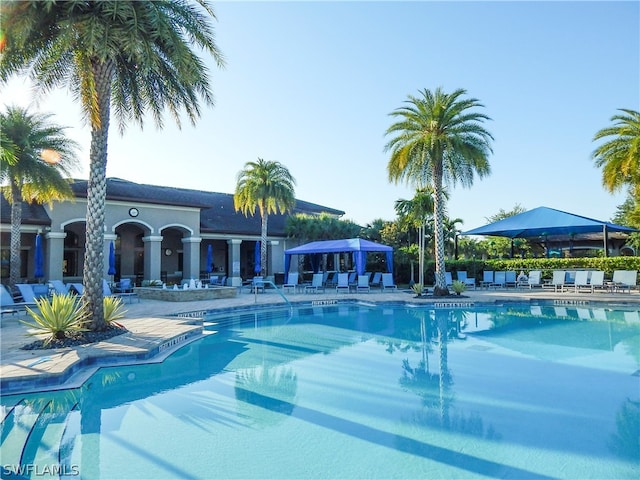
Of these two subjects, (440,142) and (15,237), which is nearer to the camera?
(15,237)

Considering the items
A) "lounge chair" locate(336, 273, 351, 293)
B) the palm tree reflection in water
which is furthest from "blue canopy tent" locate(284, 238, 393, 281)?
the palm tree reflection in water

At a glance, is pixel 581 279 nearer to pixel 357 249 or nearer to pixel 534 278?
pixel 534 278

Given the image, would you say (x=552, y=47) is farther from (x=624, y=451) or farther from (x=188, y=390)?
(x=188, y=390)

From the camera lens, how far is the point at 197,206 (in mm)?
24578

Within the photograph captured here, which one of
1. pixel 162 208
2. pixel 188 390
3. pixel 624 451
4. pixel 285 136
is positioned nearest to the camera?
pixel 624 451

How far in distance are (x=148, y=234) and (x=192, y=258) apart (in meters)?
2.75

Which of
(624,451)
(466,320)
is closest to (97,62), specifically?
(624,451)

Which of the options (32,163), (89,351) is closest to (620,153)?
(89,351)

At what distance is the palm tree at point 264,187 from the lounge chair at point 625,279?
665 inches

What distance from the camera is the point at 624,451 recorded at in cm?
458

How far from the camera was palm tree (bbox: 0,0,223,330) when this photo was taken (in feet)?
28.3

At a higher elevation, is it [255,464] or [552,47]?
[552,47]

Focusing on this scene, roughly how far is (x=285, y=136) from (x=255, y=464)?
17441mm

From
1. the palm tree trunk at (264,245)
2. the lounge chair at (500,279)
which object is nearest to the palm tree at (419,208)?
the lounge chair at (500,279)
